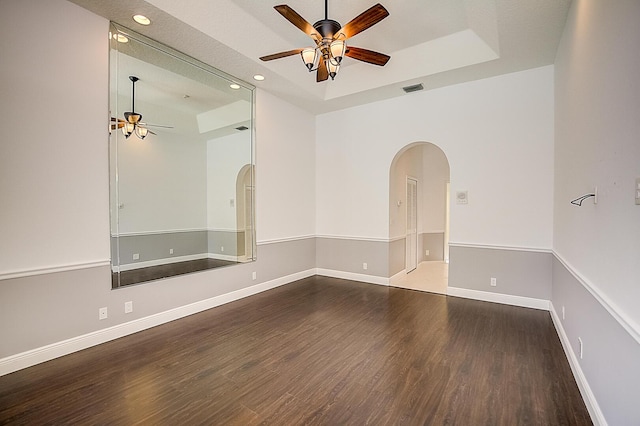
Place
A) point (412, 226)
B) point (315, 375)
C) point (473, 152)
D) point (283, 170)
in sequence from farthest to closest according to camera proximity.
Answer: point (412, 226) → point (283, 170) → point (473, 152) → point (315, 375)

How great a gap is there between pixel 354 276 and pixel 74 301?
4.29m

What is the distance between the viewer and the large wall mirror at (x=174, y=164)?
3387mm

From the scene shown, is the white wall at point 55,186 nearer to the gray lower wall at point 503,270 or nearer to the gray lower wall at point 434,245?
the gray lower wall at point 503,270

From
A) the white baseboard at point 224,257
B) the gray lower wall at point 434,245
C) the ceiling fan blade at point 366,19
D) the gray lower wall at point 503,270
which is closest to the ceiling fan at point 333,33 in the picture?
the ceiling fan blade at point 366,19

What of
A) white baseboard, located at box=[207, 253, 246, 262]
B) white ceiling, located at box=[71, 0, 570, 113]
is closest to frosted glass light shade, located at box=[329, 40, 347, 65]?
white ceiling, located at box=[71, 0, 570, 113]

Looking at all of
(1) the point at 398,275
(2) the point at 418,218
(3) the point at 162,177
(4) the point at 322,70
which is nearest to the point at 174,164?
(3) the point at 162,177

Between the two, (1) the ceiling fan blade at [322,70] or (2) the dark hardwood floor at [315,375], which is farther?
(1) the ceiling fan blade at [322,70]

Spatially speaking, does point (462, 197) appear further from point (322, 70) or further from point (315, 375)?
point (315, 375)

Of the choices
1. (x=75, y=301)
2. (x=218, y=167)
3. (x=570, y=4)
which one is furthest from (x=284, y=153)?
(x=570, y=4)

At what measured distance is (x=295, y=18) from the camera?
276 cm

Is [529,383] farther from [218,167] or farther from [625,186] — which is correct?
[218,167]

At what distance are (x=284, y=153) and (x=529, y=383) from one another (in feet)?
15.3

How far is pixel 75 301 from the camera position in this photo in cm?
292

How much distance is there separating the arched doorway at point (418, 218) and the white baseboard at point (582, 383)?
6.94 feet
